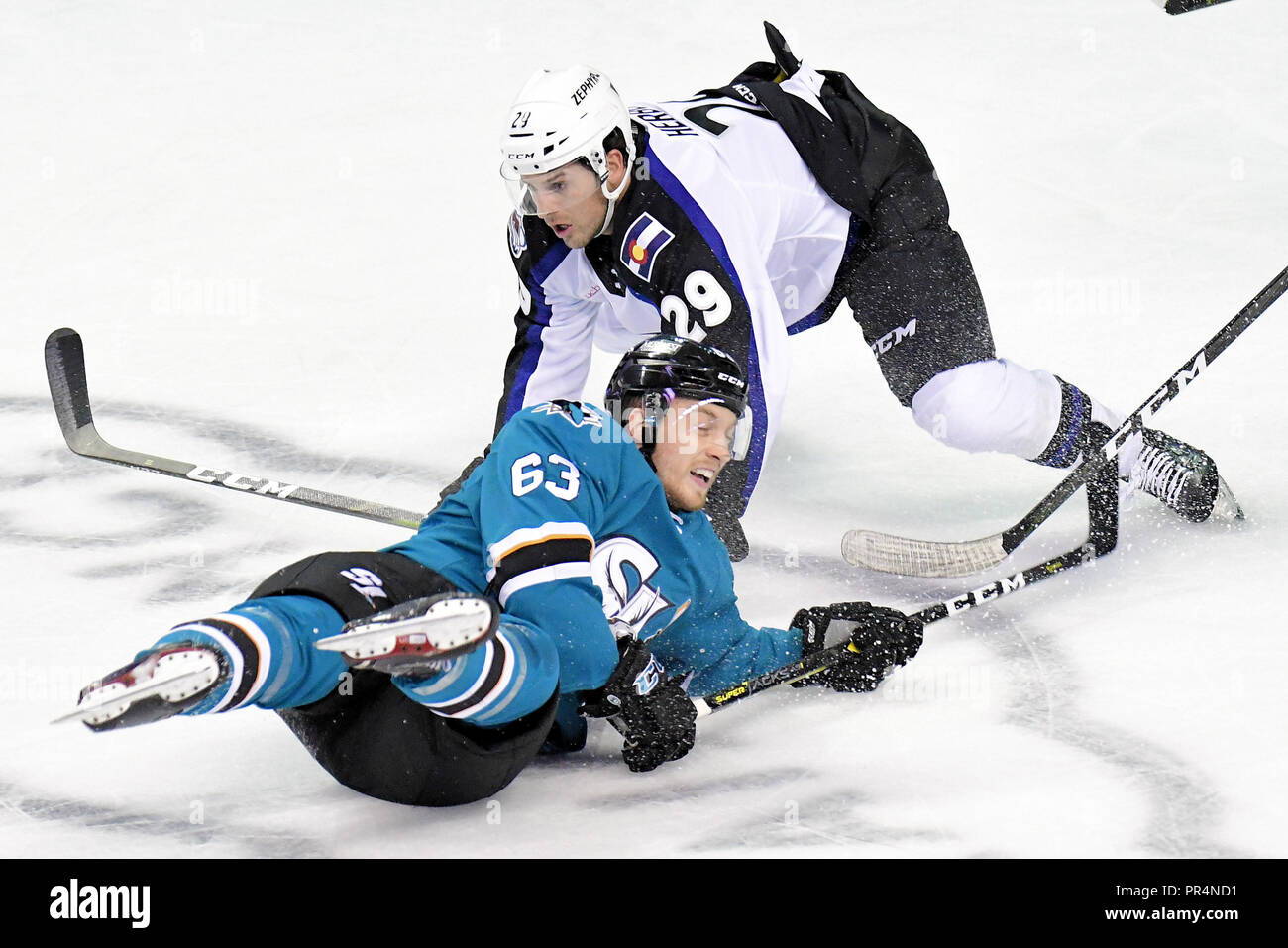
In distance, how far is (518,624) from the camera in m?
2.08

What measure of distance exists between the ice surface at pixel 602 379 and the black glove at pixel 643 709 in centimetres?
4

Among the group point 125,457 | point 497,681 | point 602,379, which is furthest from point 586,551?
point 602,379

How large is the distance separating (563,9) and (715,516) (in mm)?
4216

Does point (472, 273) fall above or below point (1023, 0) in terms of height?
below

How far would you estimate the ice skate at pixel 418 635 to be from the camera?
182cm

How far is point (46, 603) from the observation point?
10.4 ft

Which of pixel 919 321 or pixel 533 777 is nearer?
pixel 533 777

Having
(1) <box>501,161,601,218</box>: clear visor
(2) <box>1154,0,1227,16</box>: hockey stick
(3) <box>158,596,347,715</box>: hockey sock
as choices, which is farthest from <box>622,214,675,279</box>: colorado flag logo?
(3) <box>158,596,347,715</box>: hockey sock

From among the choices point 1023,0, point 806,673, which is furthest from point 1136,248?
point 806,673

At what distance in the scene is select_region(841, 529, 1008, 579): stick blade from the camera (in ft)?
10.9

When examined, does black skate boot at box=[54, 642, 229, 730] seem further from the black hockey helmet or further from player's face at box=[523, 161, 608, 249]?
player's face at box=[523, 161, 608, 249]

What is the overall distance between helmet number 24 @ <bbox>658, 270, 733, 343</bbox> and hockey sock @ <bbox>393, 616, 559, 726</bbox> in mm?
1092

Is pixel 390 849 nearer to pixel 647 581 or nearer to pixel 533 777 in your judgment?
pixel 533 777

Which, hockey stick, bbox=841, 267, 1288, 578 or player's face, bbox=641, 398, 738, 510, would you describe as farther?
hockey stick, bbox=841, 267, 1288, 578
